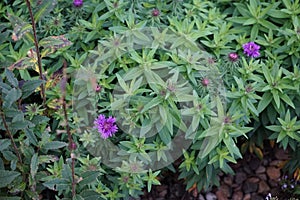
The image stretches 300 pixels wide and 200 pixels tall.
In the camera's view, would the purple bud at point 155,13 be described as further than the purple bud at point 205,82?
Yes

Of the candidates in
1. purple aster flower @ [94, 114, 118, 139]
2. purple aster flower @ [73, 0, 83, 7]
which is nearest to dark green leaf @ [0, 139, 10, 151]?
purple aster flower @ [94, 114, 118, 139]

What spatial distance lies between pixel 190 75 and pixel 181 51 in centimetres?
11

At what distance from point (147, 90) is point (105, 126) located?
0.22 meters

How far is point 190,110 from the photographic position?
208cm

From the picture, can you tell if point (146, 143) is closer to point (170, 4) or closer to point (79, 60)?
point (79, 60)

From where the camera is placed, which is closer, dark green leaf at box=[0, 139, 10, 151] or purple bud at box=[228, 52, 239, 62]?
dark green leaf at box=[0, 139, 10, 151]

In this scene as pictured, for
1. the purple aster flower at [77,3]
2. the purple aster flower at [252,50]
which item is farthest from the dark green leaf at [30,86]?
the purple aster flower at [252,50]

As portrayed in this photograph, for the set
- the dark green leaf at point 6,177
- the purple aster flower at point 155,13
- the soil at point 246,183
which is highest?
the purple aster flower at point 155,13

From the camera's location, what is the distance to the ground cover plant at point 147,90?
2.07 m

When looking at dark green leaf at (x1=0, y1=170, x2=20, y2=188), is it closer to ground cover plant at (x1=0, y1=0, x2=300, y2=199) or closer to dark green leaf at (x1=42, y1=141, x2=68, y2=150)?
ground cover plant at (x1=0, y1=0, x2=300, y2=199)

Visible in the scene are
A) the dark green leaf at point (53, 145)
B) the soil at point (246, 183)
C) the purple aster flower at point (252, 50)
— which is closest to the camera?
the dark green leaf at point (53, 145)

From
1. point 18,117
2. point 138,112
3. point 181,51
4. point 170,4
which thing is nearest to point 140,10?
point 170,4

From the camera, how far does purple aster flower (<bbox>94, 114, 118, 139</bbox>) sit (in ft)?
6.81

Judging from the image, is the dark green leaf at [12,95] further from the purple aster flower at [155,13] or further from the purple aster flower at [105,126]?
the purple aster flower at [155,13]
